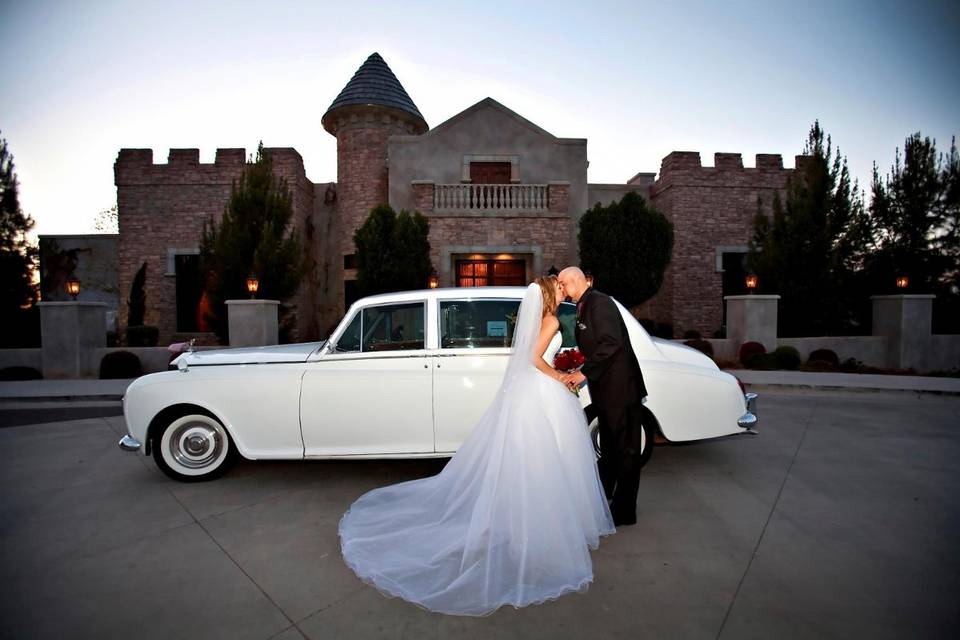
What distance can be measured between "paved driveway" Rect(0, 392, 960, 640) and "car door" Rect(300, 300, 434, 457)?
43 cm

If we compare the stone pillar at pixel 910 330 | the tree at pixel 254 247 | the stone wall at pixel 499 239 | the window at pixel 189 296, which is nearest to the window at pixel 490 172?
the stone wall at pixel 499 239

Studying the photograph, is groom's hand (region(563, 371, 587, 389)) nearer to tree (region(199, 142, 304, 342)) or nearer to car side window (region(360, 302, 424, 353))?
car side window (region(360, 302, 424, 353))

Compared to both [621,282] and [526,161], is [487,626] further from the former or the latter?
[526,161]

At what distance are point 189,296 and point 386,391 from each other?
642 inches

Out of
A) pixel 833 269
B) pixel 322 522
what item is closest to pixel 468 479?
pixel 322 522

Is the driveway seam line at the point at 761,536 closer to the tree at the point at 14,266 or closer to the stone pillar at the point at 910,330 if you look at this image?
the stone pillar at the point at 910,330

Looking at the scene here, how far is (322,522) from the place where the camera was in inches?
137

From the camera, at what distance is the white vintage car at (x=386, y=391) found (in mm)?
4125

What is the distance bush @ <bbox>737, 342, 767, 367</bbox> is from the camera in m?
11.5

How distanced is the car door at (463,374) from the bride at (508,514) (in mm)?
755

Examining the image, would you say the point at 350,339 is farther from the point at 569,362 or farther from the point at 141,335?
the point at 141,335

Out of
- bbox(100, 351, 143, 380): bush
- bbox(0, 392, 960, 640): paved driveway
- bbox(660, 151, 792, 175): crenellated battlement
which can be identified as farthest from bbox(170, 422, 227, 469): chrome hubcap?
bbox(660, 151, 792, 175): crenellated battlement

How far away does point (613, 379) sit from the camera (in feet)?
10.7

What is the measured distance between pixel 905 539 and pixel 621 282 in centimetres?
1144
